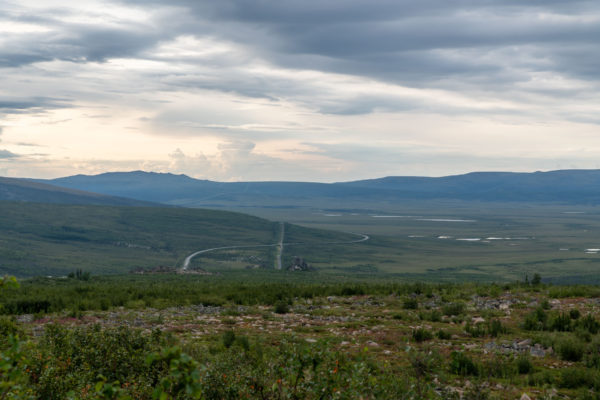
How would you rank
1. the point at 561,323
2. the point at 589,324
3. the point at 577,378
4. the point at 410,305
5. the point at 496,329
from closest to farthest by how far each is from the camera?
the point at 577,378 → the point at 589,324 → the point at 496,329 → the point at 561,323 → the point at 410,305

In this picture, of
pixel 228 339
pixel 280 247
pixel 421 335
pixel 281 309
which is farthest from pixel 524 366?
pixel 280 247

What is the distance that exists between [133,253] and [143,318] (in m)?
113

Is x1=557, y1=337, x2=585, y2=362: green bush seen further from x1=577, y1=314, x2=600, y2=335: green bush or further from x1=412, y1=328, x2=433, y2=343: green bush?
x1=412, y1=328, x2=433, y2=343: green bush

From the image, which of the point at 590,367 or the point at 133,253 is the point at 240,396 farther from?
the point at 133,253

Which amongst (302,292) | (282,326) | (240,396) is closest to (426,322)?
(282,326)

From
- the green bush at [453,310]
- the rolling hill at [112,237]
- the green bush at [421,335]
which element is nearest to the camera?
the green bush at [421,335]

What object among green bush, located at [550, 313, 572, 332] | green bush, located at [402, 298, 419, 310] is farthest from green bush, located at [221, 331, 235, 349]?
green bush, located at [550, 313, 572, 332]

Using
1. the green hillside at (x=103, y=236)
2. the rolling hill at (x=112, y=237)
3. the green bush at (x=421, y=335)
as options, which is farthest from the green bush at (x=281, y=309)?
the green hillside at (x=103, y=236)

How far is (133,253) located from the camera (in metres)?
124

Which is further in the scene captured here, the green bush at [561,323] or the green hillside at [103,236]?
the green hillside at [103,236]

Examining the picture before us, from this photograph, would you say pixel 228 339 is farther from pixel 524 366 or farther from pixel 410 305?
pixel 410 305

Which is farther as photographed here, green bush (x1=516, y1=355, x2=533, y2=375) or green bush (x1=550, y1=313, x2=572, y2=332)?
green bush (x1=550, y1=313, x2=572, y2=332)

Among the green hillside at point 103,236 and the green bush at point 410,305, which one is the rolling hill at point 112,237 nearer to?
the green hillside at point 103,236

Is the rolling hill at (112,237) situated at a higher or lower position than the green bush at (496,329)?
lower
